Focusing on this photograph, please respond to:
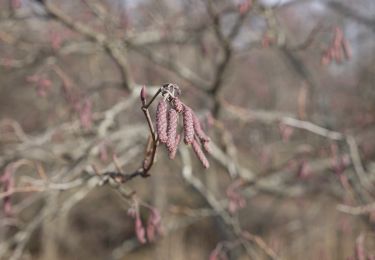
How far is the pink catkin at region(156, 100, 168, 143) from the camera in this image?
130cm

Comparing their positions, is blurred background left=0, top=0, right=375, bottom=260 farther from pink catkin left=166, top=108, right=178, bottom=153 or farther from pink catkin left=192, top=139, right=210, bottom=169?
pink catkin left=166, top=108, right=178, bottom=153

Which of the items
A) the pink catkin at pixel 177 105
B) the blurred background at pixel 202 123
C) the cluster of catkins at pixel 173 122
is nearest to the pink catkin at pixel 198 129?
the cluster of catkins at pixel 173 122

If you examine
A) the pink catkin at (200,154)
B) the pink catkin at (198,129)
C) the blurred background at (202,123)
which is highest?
the blurred background at (202,123)

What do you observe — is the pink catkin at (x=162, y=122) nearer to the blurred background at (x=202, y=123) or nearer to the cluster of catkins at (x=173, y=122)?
the cluster of catkins at (x=173, y=122)

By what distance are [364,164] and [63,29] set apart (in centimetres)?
393

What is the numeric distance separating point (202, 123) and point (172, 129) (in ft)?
4.25

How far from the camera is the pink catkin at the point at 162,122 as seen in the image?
130cm

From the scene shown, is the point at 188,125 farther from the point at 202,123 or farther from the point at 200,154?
the point at 202,123

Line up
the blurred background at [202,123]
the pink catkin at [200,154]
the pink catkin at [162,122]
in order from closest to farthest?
the pink catkin at [162,122] < the pink catkin at [200,154] < the blurred background at [202,123]

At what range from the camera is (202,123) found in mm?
2605

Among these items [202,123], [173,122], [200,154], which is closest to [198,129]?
[200,154]

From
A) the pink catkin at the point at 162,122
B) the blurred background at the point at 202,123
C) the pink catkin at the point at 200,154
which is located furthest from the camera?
the blurred background at the point at 202,123

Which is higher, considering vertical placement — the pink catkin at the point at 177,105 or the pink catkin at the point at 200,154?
the pink catkin at the point at 177,105

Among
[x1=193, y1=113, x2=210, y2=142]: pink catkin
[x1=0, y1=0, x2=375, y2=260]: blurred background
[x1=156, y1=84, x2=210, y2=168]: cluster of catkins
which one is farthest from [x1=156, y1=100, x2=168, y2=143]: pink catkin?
[x1=0, y1=0, x2=375, y2=260]: blurred background
